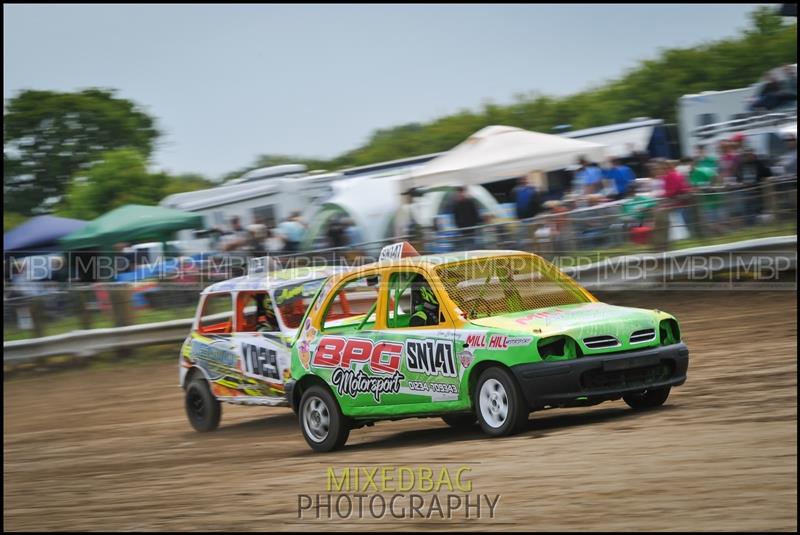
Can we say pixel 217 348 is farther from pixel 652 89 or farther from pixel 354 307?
pixel 652 89

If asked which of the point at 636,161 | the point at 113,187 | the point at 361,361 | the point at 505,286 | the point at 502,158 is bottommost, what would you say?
the point at 361,361

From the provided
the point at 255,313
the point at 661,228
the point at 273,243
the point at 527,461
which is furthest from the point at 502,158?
the point at 527,461

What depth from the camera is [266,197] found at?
84.5 feet

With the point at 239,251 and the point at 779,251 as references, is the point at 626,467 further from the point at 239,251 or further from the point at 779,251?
the point at 239,251

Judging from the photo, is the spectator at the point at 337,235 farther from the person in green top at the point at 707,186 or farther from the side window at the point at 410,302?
the side window at the point at 410,302

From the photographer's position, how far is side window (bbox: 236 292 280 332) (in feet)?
40.9

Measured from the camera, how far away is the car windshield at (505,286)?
9289 millimetres

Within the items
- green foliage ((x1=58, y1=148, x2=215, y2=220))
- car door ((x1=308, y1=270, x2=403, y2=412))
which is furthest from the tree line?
car door ((x1=308, y1=270, x2=403, y2=412))

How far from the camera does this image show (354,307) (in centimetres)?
1259

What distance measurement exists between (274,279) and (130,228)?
38.4ft

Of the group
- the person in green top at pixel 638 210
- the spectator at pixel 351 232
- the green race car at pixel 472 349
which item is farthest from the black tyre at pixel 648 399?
the spectator at pixel 351 232

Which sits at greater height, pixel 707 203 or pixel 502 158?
pixel 502 158

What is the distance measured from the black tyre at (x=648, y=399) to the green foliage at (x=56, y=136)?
49.1 meters

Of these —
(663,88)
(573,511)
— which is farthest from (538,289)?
(663,88)
